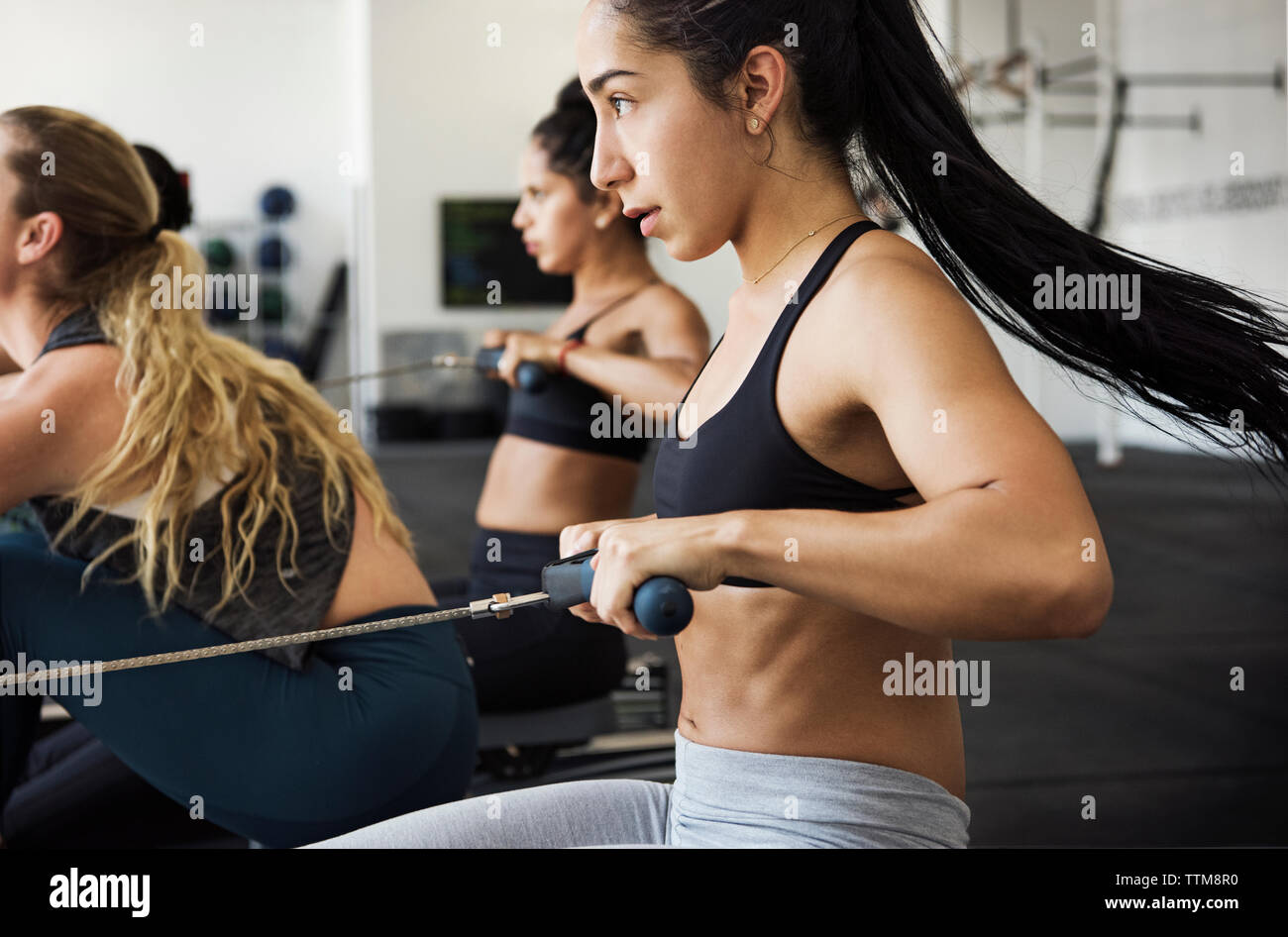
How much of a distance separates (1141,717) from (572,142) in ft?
6.24

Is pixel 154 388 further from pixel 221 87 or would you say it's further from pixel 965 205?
pixel 221 87

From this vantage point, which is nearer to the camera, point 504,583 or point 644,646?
point 504,583

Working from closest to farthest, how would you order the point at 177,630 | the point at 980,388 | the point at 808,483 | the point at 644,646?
1. the point at 980,388
2. the point at 808,483
3. the point at 177,630
4. the point at 644,646

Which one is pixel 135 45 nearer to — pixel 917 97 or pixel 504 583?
pixel 504 583

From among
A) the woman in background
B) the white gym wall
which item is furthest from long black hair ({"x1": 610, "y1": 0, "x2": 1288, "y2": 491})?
the white gym wall

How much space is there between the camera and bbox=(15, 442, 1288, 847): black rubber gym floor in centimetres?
223

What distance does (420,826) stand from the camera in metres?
0.96

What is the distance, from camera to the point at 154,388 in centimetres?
141

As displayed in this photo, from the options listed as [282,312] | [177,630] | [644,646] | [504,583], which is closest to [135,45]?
[282,312]

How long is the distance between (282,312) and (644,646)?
614 cm
